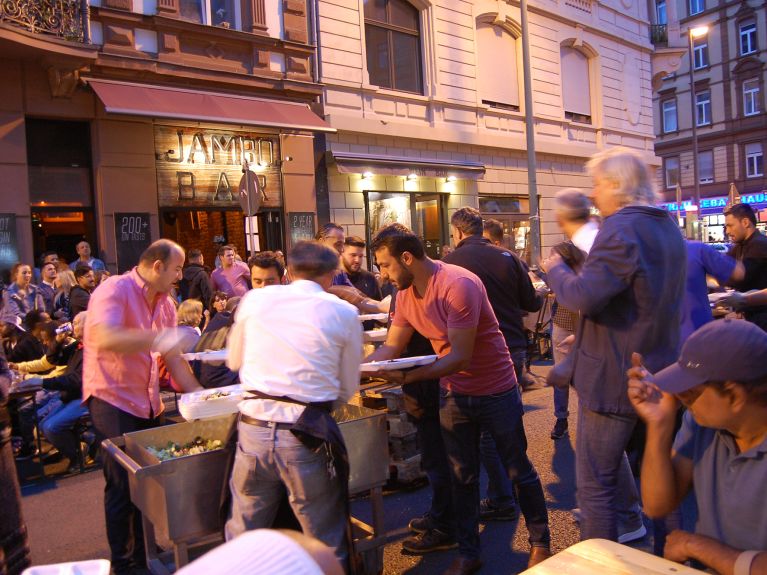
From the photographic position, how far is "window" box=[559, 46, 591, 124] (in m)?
20.4

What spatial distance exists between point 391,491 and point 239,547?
176 inches

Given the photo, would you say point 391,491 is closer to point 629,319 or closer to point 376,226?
point 629,319

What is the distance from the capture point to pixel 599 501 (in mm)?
2982

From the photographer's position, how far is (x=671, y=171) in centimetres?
4578

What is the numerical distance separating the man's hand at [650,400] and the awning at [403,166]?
12.3 m

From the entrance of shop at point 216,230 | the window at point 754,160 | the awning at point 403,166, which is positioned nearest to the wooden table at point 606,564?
the entrance of shop at point 216,230

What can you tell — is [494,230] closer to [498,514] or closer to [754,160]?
[498,514]

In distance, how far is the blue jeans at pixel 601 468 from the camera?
117 inches

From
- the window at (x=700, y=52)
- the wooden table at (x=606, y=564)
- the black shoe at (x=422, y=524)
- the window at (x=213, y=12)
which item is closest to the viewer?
the wooden table at (x=606, y=564)

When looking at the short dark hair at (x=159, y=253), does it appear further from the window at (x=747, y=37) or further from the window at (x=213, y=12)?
the window at (x=747, y=37)

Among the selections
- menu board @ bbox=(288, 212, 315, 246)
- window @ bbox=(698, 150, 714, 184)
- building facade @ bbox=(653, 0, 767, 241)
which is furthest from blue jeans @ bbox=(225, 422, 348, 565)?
window @ bbox=(698, 150, 714, 184)

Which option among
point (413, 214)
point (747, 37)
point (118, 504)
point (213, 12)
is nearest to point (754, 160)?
point (747, 37)

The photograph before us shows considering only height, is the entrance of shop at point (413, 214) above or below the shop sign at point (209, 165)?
below

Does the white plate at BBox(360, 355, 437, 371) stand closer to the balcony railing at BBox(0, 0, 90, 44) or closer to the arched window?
the balcony railing at BBox(0, 0, 90, 44)
